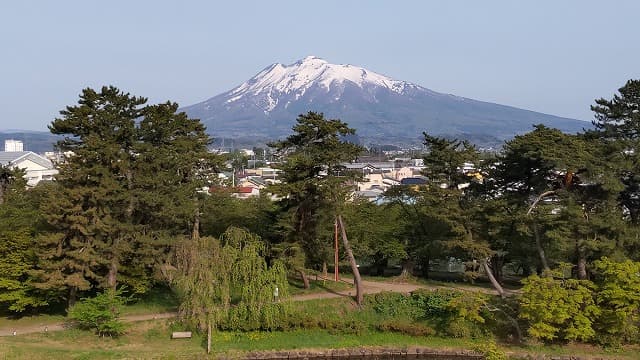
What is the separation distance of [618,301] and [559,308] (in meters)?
1.90

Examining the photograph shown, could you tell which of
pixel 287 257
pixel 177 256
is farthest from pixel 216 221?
pixel 177 256

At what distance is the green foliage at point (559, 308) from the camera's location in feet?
61.4

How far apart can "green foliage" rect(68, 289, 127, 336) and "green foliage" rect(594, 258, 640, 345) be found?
16.0m

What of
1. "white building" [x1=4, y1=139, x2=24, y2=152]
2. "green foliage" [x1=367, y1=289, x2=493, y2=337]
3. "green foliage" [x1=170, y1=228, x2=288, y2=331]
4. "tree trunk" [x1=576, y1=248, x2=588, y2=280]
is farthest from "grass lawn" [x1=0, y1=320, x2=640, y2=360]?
"white building" [x1=4, y1=139, x2=24, y2=152]

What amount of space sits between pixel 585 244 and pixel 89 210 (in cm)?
1704

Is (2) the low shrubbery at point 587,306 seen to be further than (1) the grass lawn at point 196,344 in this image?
Yes

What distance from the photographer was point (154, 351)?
18.8m

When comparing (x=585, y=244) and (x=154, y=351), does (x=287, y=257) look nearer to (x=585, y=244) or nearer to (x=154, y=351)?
(x=154, y=351)

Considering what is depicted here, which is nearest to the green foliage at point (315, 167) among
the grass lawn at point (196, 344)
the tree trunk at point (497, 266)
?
the grass lawn at point (196, 344)

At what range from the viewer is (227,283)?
18766 millimetres

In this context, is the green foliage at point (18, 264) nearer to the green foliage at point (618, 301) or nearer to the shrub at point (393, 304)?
the shrub at point (393, 304)

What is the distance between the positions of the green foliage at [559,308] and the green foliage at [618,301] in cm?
36

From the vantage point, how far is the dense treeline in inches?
766

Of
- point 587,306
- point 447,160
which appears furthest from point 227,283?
point 587,306
